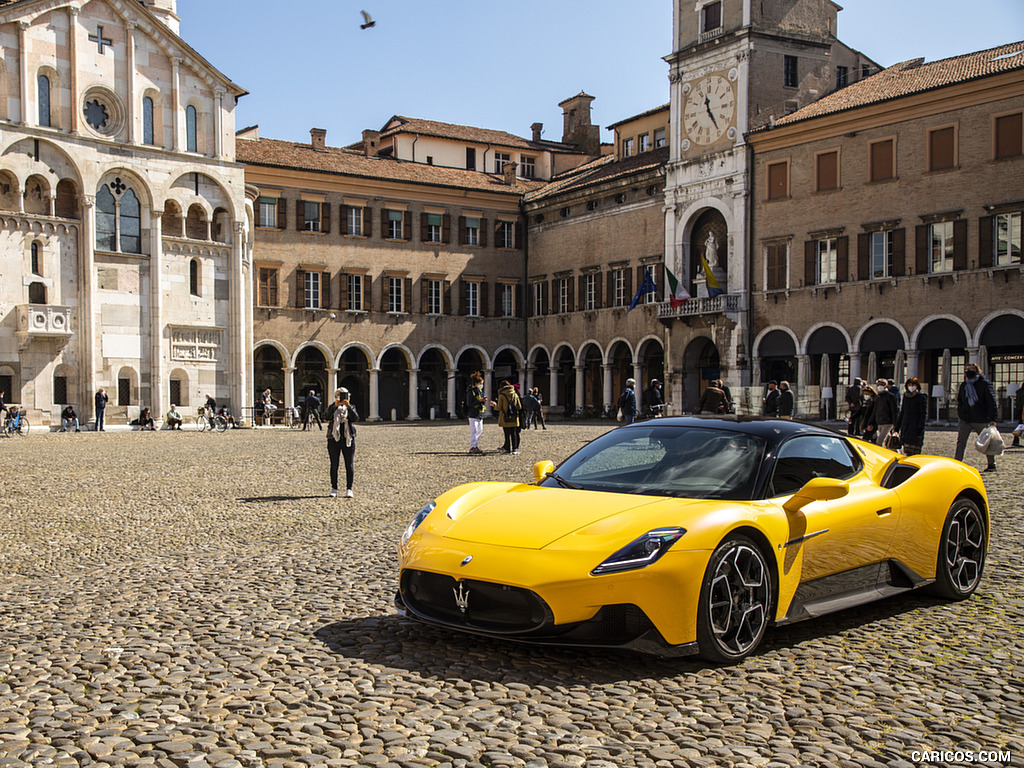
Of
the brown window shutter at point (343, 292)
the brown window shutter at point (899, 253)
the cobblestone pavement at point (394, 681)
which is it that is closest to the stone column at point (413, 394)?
the brown window shutter at point (343, 292)

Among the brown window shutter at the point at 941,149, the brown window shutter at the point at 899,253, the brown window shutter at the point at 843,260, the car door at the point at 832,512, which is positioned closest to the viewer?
the car door at the point at 832,512

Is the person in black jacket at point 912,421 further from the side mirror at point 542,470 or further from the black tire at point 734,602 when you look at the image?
the black tire at point 734,602

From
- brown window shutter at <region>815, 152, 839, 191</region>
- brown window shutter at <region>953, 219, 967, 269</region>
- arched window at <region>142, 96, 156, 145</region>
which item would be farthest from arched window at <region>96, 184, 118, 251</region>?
brown window shutter at <region>953, 219, 967, 269</region>

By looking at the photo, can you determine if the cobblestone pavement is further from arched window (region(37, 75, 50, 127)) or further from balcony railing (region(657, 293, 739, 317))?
balcony railing (region(657, 293, 739, 317))

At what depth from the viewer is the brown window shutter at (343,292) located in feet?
169

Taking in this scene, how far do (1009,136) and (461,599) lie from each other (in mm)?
35035

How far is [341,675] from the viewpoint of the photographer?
5.36m

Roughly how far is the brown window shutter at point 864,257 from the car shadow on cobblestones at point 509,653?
114 feet

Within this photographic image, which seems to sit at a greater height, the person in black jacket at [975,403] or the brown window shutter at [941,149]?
the brown window shutter at [941,149]

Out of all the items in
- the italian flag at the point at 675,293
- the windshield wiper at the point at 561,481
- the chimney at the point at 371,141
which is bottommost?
the windshield wiper at the point at 561,481

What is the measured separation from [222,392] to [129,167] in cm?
966

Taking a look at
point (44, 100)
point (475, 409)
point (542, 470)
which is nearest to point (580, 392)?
point (44, 100)

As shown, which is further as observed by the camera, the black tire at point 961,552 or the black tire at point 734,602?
the black tire at point 961,552

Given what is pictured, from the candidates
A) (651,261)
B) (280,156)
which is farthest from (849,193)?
(280,156)
